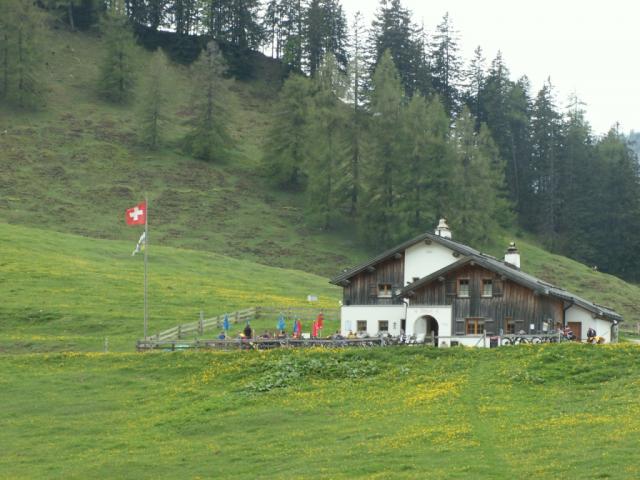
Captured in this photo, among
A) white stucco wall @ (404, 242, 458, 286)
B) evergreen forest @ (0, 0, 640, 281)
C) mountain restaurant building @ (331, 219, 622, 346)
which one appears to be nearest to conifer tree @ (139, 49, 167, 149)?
evergreen forest @ (0, 0, 640, 281)

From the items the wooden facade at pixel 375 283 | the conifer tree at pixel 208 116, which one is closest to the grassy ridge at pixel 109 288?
the wooden facade at pixel 375 283

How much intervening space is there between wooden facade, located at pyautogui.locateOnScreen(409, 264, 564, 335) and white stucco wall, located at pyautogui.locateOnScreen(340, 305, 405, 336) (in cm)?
457

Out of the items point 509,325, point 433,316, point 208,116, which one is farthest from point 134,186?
point 509,325

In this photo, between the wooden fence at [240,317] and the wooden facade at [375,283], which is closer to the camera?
the wooden fence at [240,317]

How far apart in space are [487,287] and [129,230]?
2211 inches

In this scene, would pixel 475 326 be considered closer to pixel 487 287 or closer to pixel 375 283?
pixel 487 287

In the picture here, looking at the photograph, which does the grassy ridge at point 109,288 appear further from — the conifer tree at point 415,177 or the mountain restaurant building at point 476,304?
the conifer tree at point 415,177

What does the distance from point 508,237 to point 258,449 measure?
307 ft

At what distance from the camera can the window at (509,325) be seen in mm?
58875

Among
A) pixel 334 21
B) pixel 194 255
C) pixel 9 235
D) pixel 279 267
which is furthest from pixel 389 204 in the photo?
pixel 334 21

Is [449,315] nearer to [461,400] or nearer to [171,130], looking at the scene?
[461,400]

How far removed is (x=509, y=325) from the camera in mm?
59062

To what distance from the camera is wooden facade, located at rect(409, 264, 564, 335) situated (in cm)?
5862

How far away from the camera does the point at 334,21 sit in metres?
164
